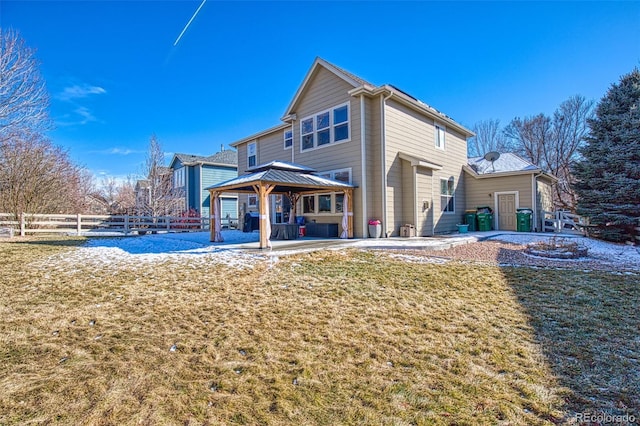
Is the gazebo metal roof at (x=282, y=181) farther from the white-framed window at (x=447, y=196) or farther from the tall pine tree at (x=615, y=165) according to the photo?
the tall pine tree at (x=615, y=165)

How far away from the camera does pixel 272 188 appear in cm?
930

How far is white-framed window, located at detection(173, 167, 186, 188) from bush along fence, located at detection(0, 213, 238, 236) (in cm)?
712

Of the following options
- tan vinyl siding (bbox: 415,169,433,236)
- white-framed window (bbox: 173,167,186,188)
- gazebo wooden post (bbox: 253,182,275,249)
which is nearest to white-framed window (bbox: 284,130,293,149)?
tan vinyl siding (bbox: 415,169,433,236)

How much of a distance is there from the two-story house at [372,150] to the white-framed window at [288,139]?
0.28ft

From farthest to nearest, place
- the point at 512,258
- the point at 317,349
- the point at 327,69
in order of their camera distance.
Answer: the point at 327,69 < the point at 512,258 < the point at 317,349

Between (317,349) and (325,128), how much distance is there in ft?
36.0

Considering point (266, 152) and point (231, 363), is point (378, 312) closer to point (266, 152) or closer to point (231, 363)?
point (231, 363)

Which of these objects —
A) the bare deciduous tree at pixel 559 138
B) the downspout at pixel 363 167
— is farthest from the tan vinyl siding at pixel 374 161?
the bare deciduous tree at pixel 559 138

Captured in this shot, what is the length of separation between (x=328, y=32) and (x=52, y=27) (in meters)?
9.15

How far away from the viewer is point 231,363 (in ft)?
10.0

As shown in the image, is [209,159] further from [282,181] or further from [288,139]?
[282,181]

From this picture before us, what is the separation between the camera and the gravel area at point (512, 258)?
7.04m

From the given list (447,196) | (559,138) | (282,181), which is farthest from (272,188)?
(559,138)
